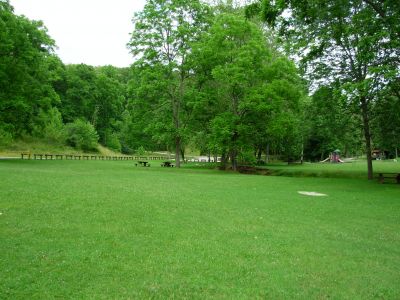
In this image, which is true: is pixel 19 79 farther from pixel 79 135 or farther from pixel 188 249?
pixel 188 249

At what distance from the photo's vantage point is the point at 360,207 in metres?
13.0

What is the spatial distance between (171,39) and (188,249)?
98.4ft

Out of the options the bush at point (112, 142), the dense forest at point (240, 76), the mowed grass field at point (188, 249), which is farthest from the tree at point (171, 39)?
the bush at point (112, 142)

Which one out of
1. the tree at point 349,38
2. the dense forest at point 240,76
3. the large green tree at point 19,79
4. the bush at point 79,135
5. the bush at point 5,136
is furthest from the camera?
the bush at point 79,135

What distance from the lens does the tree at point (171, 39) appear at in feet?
112

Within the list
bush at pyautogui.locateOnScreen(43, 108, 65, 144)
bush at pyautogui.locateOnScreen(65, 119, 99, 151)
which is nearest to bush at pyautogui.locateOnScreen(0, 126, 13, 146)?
bush at pyautogui.locateOnScreen(43, 108, 65, 144)

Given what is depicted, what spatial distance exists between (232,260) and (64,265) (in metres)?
2.89

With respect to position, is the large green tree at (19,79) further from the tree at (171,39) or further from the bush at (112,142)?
the bush at (112,142)

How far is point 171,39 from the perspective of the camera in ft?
111

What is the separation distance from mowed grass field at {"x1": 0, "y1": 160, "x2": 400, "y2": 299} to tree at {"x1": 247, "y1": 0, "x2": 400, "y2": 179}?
7793mm

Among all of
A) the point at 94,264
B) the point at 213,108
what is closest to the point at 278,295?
the point at 94,264

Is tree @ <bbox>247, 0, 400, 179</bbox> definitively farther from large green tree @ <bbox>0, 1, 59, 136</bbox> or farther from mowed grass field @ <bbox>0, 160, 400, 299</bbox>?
large green tree @ <bbox>0, 1, 59, 136</bbox>

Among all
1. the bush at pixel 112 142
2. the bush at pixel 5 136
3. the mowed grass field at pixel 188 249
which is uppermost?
the bush at pixel 112 142

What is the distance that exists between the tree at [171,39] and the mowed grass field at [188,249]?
23413 mm
